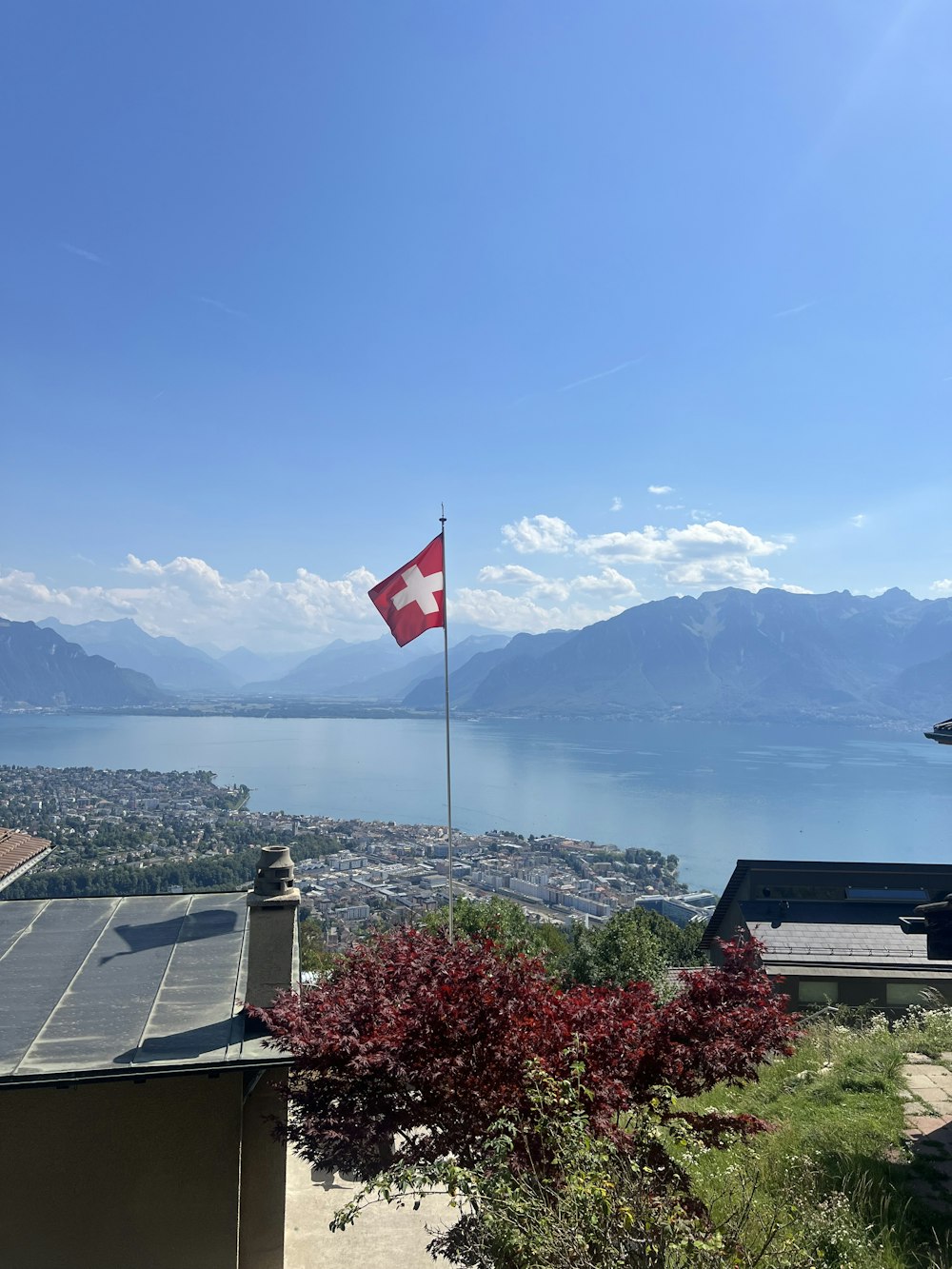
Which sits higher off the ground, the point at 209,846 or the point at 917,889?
the point at 917,889

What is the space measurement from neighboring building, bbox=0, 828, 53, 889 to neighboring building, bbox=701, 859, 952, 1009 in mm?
13217

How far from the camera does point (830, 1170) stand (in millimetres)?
5379

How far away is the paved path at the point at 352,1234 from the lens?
609cm

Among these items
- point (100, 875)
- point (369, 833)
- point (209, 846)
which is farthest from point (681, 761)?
point (100, 875)

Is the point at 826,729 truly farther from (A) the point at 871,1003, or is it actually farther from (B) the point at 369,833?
(A) the point at 871,1003

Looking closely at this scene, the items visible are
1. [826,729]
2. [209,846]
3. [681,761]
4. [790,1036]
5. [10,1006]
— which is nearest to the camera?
[790,1036]

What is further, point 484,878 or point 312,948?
point 484,878

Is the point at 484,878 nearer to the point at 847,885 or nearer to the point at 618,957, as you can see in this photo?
the point at 847,885

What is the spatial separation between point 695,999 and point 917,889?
20.1 meters

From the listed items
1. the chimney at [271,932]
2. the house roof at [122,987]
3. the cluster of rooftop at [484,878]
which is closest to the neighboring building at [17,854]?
the house roof at [122,987]

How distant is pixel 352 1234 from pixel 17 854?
7.58 m

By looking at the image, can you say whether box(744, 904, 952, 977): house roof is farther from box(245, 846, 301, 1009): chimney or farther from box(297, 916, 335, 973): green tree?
box(245, 846, 301, 1009): chimney

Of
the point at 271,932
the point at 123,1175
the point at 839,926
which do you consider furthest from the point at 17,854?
the point at 839,926

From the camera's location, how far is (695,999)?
16.4 ft
